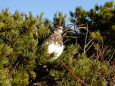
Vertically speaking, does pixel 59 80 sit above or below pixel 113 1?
below

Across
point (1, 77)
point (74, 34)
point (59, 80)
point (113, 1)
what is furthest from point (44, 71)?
point (113, 1)

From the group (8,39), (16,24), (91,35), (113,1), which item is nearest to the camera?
(8,39)

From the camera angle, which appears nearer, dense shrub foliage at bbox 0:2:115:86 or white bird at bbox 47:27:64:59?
dense shrub foliage at bbox 0:2:115:86

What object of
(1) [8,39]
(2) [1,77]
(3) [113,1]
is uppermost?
(3) [113,1]

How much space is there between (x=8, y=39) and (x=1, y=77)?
707 millimetres

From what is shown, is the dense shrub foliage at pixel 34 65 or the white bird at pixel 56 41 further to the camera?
the white bird at pixel 56 41

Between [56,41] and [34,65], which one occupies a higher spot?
[56,41]

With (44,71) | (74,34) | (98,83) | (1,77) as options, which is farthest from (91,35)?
(1,77)

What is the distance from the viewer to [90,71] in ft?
8.45

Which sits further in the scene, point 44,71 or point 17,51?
point 44,71

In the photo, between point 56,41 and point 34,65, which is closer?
point 34,65

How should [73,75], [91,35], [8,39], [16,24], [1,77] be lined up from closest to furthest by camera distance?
[1,77]
[73,75]
[8,39]
[16,24]
[91,35]

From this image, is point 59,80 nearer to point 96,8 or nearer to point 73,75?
point 73,75

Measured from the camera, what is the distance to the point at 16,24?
111 inches
